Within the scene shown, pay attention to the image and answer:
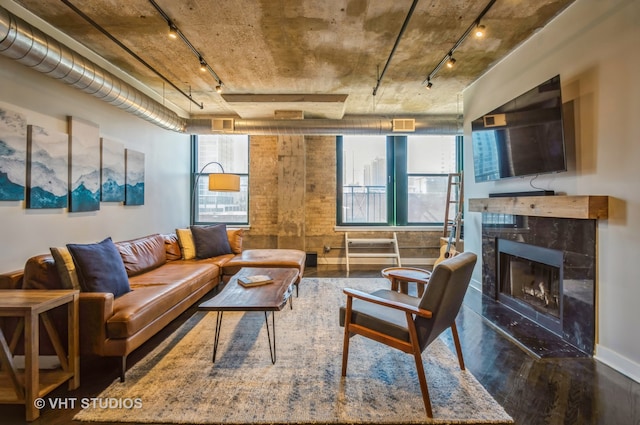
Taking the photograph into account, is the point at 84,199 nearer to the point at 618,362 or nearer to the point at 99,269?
the point at 99,269

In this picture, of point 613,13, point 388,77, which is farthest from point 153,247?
point 613,13

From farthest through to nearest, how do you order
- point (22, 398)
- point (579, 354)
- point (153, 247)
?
point (153, 247) → point (579, 354) → point (22, 398)

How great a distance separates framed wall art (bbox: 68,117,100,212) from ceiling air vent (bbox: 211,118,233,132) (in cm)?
160

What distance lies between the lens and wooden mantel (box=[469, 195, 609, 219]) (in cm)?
213

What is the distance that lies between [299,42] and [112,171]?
2.67m

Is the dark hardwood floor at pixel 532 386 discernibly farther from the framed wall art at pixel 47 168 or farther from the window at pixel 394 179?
the window at pixel 394 179

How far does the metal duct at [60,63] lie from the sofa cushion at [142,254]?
1.55m

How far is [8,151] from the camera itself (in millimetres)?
2338

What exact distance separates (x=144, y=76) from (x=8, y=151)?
1.90 metres

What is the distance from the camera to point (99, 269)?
223 cm

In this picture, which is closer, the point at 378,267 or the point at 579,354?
the point at 579,354

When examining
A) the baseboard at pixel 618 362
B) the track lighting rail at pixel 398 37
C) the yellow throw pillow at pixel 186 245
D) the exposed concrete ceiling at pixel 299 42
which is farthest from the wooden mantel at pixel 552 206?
the yellow throw pillow at pixel 186 245

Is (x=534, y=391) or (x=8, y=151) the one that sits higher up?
(x=8, y=151)

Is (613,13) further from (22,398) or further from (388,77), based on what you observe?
(22,398)
